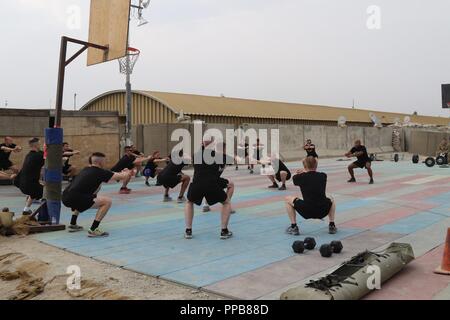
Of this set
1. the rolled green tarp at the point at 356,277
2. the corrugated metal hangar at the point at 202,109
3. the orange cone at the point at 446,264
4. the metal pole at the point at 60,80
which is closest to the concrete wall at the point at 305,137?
the corrugated metal hangar at the point at 202,109

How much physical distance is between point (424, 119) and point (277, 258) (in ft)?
234

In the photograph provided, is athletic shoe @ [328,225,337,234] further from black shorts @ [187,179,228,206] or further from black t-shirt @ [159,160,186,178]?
black t-shirt @ [159,160,186,178]

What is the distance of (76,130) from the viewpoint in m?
17.3

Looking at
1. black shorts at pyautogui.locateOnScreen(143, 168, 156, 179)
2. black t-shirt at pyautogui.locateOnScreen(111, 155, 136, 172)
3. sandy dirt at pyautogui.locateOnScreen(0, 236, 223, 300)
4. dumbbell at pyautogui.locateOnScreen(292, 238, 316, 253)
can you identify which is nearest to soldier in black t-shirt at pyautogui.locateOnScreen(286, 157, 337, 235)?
dumbbell at pyautogui.locateOnScreen(292, 238, 316, 253)

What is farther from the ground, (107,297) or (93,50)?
(93,50)

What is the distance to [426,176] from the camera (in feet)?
55.8

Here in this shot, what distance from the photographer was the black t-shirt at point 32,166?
370 inches

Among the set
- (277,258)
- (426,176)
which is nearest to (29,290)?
(277,258)

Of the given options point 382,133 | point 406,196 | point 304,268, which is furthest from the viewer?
point 382,133

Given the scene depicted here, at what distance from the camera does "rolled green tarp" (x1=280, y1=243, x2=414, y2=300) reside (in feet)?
13.1

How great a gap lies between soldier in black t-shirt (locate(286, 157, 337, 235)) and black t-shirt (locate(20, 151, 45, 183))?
17.8ft

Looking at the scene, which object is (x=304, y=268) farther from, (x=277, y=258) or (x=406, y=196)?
(x=406, y=196)

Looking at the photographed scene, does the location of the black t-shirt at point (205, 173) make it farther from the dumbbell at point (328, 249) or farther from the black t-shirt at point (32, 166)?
the black t-shirt at point (32, 166)

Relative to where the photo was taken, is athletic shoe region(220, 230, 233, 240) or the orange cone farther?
athletic shoe region(220, 230, 233, 240)
